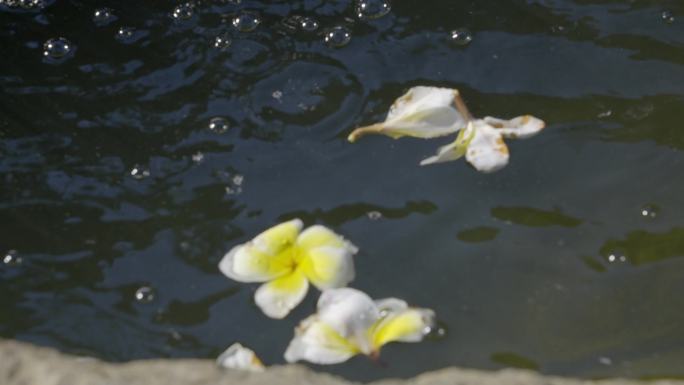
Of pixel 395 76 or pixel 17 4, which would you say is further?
pixel 17 4

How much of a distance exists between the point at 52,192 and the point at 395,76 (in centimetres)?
51

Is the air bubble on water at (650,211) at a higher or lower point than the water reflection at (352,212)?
higher

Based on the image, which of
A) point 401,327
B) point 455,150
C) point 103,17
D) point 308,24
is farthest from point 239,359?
point 103,17

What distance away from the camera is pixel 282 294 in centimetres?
119

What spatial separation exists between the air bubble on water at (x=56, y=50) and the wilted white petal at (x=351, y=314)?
65 cm

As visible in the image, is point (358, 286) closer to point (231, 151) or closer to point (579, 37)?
point (231, 151)

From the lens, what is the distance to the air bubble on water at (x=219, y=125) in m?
1.40

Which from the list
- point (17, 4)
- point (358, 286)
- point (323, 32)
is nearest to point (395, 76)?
point (323, 32)

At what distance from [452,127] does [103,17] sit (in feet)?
2.02

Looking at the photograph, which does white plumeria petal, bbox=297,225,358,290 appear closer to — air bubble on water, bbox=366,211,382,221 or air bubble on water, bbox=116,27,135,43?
air bubble on water, bbox=366,211,382,221

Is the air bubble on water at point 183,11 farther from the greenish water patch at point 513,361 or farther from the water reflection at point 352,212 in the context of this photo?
the greenish water patch at point 513,361

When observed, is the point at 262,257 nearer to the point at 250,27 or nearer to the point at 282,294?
the point at 282,294

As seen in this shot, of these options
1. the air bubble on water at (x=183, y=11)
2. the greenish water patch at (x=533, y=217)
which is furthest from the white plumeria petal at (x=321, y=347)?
the air bubble on water at (x=183, y=11)

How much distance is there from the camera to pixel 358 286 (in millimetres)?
1206
